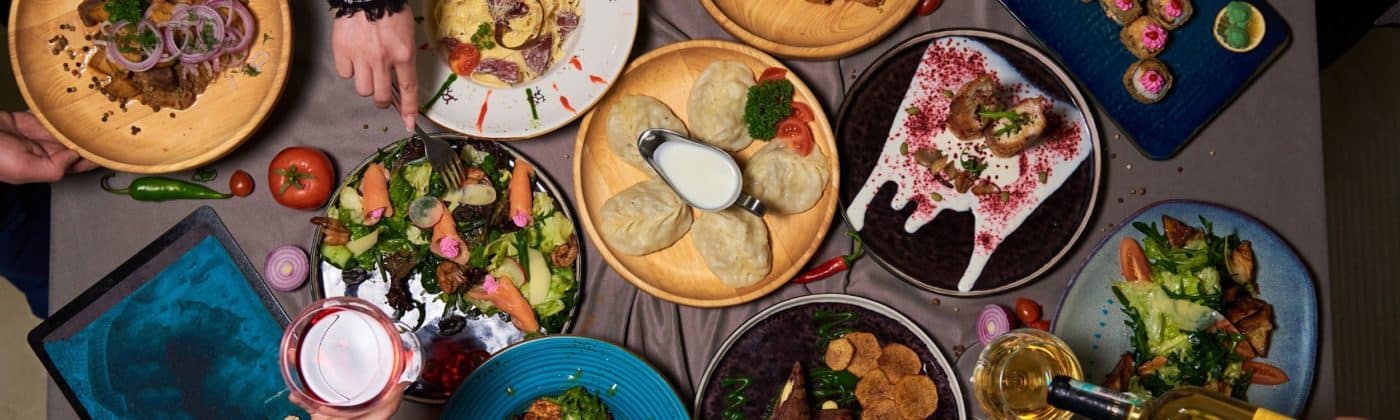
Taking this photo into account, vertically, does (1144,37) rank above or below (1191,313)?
above

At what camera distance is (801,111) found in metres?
2.34

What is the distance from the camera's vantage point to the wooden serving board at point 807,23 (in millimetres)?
2318

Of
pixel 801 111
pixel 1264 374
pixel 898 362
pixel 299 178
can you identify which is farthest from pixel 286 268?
pixel 1264 374

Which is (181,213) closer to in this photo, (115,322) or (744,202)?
(115,322)

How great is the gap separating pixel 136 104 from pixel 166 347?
69 centimetres

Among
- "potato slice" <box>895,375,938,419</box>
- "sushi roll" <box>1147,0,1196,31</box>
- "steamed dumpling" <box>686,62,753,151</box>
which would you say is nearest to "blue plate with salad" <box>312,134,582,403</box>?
"steamed dumpling" <box>686,62,753,151</box>

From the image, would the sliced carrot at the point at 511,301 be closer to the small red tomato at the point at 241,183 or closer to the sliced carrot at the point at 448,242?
the sliced carrot at the point at 448,242

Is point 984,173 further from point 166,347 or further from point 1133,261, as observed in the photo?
point 166,347

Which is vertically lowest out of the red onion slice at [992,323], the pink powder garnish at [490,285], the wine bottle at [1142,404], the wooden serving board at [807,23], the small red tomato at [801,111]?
the pink powder garnish at [490,285]

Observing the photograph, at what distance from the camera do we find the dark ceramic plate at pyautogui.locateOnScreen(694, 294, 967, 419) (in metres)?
2.35

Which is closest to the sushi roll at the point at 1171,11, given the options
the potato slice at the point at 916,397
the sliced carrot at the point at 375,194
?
the potato slice at the point at 916,397

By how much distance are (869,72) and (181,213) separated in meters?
2.04

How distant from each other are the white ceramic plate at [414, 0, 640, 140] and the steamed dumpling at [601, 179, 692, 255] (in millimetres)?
279

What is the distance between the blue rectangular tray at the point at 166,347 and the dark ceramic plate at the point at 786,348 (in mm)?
1202
